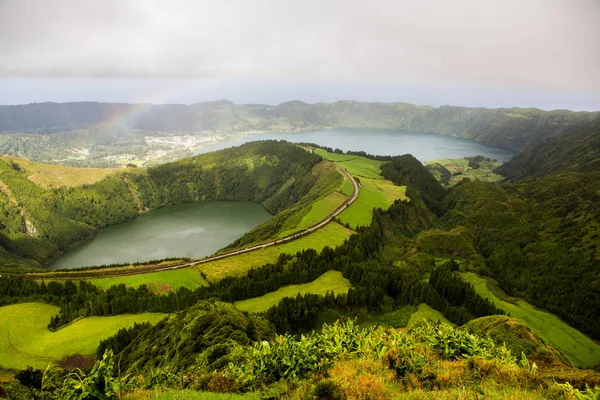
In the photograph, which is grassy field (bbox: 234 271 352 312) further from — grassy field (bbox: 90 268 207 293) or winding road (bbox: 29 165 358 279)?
winding road (bbox: 29 165 358 279)

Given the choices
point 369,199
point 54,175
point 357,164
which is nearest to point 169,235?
point 54,175

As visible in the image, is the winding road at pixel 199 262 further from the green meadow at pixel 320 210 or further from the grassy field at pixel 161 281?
the grassy field at pixel 161 281

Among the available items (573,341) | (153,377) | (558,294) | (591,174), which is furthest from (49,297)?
(591,174)

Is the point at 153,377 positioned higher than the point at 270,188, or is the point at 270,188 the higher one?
the point at 153,377

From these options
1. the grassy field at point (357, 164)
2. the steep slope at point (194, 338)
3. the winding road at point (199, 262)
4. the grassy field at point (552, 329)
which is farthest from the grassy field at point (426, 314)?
the grassy field at point (357, 164)

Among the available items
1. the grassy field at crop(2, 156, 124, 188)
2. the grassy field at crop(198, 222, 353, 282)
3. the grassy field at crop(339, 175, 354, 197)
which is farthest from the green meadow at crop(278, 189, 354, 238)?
the grassy field at crop(2, 156, 124, 188)

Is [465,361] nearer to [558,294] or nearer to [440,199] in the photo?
[558,294]
